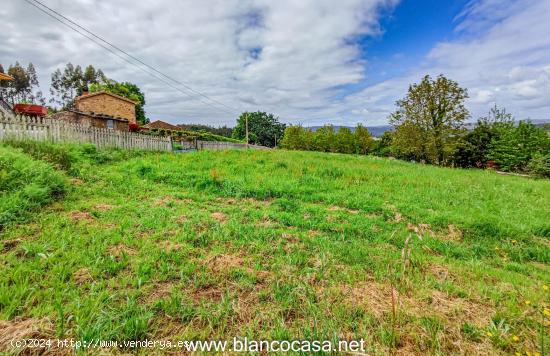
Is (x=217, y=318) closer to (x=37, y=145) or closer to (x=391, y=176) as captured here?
(x=391, y=176)

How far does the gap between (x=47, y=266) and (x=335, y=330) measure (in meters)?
3.35

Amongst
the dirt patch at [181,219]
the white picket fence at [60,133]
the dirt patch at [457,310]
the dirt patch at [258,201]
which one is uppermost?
the white picket fence at [60,133]

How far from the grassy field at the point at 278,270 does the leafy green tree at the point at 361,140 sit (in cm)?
4260

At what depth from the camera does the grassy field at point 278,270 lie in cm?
211

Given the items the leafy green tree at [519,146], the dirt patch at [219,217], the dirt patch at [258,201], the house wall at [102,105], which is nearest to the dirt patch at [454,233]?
the dirt patch at [258,201]

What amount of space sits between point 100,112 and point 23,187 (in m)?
31.7

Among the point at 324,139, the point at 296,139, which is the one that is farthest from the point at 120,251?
the point at 296,139

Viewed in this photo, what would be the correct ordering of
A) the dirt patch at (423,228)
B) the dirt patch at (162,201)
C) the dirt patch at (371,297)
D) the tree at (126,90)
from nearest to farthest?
the dirt patch at (371,297) < the dirt patch at (423,228) < the dirt patch at (162,201) < the tree at (126,90)

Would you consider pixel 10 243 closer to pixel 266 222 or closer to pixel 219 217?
pixel 219 217

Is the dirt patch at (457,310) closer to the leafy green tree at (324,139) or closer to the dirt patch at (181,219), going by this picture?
the dirt patch at (181,219)

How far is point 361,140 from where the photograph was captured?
157ft

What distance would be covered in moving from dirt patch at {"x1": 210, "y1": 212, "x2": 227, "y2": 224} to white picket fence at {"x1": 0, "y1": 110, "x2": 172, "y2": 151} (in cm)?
997

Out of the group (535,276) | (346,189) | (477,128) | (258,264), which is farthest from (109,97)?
(477,128)

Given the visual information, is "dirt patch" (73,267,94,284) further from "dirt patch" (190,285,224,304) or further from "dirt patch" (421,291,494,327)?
"dirt patch" (421,291,494,327)
